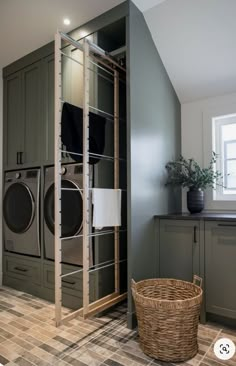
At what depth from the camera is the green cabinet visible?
9.09 ft

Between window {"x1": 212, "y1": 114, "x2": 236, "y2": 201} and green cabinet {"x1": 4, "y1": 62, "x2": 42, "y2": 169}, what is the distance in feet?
5.87

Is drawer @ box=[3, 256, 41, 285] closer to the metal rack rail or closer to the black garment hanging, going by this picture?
the metal rack rail

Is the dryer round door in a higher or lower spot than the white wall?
lower

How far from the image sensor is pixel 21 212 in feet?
9.25

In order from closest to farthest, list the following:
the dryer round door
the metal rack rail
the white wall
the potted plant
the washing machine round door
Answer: the metal rack rail → the dryer round door → the potted plant → the white wall → the washing machine round door

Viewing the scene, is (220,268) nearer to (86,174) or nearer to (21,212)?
(86,174)

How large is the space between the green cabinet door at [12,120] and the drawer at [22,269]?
1030mm

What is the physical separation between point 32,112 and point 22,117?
18cm

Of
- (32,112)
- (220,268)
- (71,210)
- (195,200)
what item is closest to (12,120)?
(32,112)

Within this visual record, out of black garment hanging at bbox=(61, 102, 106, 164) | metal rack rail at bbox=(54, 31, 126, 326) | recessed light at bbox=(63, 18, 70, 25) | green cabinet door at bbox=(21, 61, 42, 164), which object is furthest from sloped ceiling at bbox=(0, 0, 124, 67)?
black garment hanging at bbox=(61, 102, 106, 164)

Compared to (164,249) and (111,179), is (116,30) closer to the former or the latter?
(111,179)

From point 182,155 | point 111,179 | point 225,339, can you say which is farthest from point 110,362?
point 182,155

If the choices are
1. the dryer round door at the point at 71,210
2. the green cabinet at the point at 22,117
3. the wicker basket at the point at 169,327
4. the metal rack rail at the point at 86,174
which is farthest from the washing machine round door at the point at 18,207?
the wicker basket at the point at 169,327

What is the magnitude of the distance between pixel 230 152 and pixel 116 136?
121 centimetres
